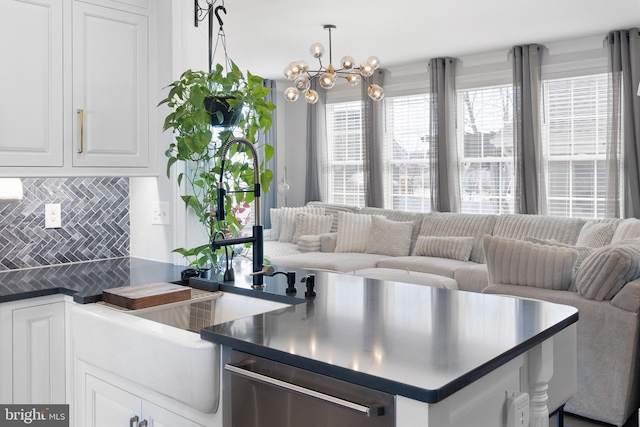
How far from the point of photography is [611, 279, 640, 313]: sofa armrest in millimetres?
3117

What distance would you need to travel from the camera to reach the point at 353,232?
671cm

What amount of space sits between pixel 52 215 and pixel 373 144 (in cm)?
502

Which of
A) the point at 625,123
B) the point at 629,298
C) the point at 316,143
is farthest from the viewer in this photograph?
the point at 316,143

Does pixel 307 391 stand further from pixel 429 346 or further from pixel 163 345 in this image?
pixel 163 345

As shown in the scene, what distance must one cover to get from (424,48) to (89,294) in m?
4.91

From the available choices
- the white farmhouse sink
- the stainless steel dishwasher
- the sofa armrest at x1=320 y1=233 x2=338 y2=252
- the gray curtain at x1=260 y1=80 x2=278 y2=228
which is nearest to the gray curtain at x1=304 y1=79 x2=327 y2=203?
the gray curtain at x1=260 y1=80 x2=278 y2=228

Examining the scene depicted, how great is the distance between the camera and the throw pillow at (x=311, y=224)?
706cm

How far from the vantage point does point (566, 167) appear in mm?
5969

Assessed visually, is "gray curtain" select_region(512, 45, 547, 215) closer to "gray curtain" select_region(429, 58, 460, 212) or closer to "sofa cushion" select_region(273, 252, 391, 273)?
"gray curtain" select_region(429, 58, 460, 212)

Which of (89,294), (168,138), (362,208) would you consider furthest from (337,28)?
(89,294)

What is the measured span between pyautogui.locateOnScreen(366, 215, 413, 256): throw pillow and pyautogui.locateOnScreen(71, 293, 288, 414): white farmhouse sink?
169 inches

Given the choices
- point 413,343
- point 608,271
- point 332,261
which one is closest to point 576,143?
point 332,261

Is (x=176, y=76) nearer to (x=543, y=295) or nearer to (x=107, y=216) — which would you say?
(x=107, y=216)

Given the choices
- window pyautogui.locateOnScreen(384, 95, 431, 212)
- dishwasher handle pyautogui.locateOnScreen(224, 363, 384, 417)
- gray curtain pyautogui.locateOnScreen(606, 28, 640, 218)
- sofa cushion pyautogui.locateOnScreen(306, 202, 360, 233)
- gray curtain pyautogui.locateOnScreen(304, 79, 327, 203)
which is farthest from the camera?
gray curtain pyautogui.locateOnScreen(304, 79, 327, 203)
